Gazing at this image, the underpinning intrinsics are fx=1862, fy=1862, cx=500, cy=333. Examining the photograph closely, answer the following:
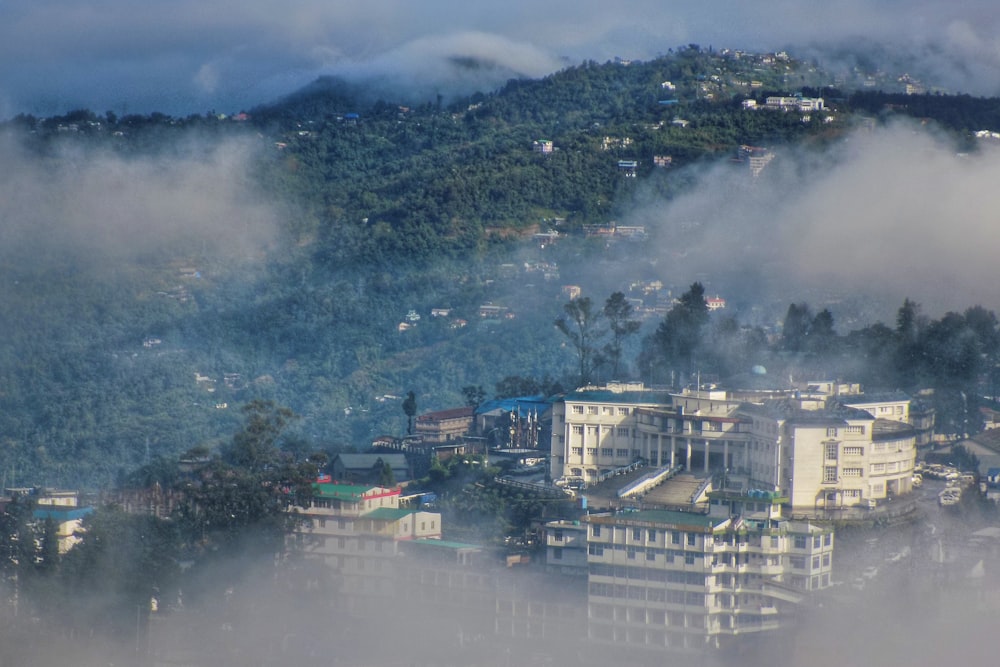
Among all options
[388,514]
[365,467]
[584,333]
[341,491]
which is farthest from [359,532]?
[584,333]

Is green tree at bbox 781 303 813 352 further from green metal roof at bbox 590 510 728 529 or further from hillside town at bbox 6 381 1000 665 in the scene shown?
green metal roof at bbox 590 510 728 529

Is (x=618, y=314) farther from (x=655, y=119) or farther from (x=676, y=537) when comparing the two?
(x=655, y=119)

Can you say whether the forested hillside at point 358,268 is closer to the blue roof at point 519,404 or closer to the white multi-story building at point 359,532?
the blue roof at point 519,404

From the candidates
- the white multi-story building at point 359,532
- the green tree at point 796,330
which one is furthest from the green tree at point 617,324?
the white multi-story building at point 359,532

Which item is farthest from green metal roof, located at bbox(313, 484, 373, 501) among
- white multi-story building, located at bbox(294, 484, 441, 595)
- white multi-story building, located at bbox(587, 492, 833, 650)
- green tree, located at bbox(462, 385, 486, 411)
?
green tree, located at bbox(462, 385, 486, 411)

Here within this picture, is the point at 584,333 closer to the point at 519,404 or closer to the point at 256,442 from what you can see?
the point at 519,404

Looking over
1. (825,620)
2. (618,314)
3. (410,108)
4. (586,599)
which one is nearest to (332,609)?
(586,599)

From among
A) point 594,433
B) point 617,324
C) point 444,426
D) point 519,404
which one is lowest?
point 444,426
